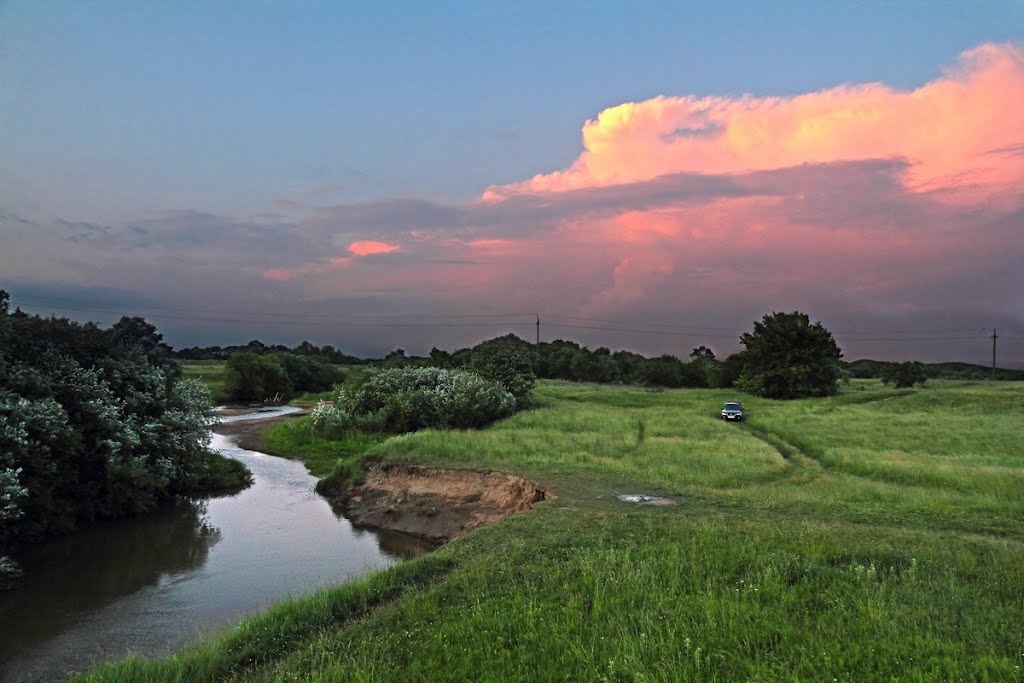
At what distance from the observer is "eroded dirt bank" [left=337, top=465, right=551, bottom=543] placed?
2147cm

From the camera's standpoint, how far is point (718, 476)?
23391mm

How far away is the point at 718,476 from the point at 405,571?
15.1 metres

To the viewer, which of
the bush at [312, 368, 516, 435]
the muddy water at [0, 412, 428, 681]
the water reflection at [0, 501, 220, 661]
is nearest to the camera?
the muddy water at [0, 412, 428, 681]

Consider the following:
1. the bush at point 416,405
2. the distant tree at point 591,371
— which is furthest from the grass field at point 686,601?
the distant tree at point 591,371

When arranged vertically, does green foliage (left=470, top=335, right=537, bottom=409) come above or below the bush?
above

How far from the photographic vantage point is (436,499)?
77.8ft

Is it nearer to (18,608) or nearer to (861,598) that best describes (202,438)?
(18,608)

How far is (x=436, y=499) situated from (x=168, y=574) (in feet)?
30.2

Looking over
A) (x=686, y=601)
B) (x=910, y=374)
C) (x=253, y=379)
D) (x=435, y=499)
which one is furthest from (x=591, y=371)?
(x=686, y=601)

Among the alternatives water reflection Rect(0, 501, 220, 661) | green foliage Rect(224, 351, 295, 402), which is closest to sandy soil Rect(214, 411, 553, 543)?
water reflection Rect(0, 501, 220, 661)

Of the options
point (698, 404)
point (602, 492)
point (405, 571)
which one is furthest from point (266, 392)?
point (405, 571)

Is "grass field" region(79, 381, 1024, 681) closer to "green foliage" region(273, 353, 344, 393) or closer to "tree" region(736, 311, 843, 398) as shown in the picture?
"tree" region(736, 311, 843, 398)

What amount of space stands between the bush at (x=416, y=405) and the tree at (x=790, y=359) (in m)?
35.8

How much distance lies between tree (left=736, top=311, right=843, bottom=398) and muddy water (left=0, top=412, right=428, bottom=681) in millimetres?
53368
